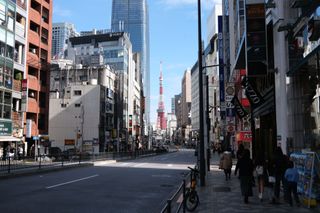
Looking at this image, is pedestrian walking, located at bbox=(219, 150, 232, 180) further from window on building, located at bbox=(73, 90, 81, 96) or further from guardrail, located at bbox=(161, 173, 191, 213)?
window on building, located at bbox=(73, 90, 81, 96)

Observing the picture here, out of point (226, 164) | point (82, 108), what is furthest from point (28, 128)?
point (226, 164)

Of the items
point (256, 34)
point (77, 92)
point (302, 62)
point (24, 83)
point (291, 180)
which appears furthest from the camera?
point (77, 92)

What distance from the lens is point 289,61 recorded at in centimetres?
1702

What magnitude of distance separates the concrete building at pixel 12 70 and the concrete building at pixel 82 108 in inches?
1165

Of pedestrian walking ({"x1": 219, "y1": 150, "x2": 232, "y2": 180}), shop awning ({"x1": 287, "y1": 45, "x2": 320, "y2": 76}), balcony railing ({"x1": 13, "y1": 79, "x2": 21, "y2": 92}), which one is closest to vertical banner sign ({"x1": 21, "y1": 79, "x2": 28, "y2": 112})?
balcony railing ({"x1": 13, "y1": 79, "x2": 21, "y2": 92})

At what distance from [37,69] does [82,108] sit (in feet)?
80.0

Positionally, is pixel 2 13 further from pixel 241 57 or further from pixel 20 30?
pixel 241 57

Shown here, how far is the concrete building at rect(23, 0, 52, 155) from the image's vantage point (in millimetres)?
59000

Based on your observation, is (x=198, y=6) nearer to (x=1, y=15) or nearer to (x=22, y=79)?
(x=1, y=15)

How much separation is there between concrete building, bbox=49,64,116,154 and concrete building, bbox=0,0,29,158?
29.6 metres

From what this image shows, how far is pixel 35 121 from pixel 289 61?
5012 cm

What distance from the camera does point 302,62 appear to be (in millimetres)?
14305

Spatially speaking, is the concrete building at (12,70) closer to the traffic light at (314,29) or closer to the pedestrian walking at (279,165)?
the pedestrian walking at (279,165)

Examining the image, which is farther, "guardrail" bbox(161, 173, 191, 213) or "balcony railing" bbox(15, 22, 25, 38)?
"balcony railing" bbox(15, 22, 25, 38)
